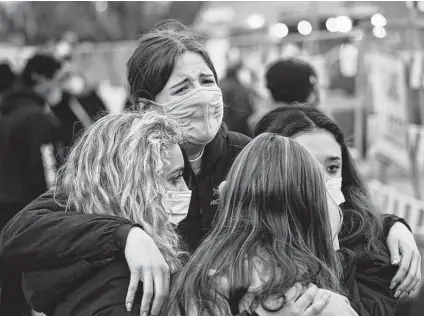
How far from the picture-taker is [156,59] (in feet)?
11.3

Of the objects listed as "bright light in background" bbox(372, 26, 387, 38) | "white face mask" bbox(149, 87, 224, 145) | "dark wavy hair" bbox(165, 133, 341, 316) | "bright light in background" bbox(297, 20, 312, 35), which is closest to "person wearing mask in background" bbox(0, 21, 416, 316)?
"white face mask" bbox(149, 87, 224, 145)

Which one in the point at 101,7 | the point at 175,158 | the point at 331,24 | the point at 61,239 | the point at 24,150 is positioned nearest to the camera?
the point at 61,239

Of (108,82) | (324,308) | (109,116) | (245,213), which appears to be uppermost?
(109,116)

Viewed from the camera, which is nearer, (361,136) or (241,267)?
(241,267)

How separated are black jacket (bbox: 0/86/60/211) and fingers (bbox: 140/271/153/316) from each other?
13.6ft

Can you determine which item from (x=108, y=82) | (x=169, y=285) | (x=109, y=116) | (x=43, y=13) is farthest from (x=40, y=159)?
(x=43, y=13)

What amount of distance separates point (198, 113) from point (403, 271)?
3.34 ft

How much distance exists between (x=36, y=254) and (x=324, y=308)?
2.94 feet

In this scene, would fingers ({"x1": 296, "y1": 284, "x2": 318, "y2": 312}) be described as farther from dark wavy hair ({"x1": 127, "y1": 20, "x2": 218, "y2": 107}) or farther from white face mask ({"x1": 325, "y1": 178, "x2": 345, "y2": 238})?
dark wavy hair ({"x1": 127, "y1": 20, "x2": 218, "y2": 107})

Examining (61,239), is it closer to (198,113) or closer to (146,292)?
(146,292)

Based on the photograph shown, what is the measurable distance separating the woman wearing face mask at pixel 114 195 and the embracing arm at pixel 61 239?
0.08ft

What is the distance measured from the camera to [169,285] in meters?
2.59

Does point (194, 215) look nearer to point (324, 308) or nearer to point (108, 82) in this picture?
point (324, 308)

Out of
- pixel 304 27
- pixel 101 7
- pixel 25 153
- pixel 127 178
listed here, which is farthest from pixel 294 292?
pixel 101 7
